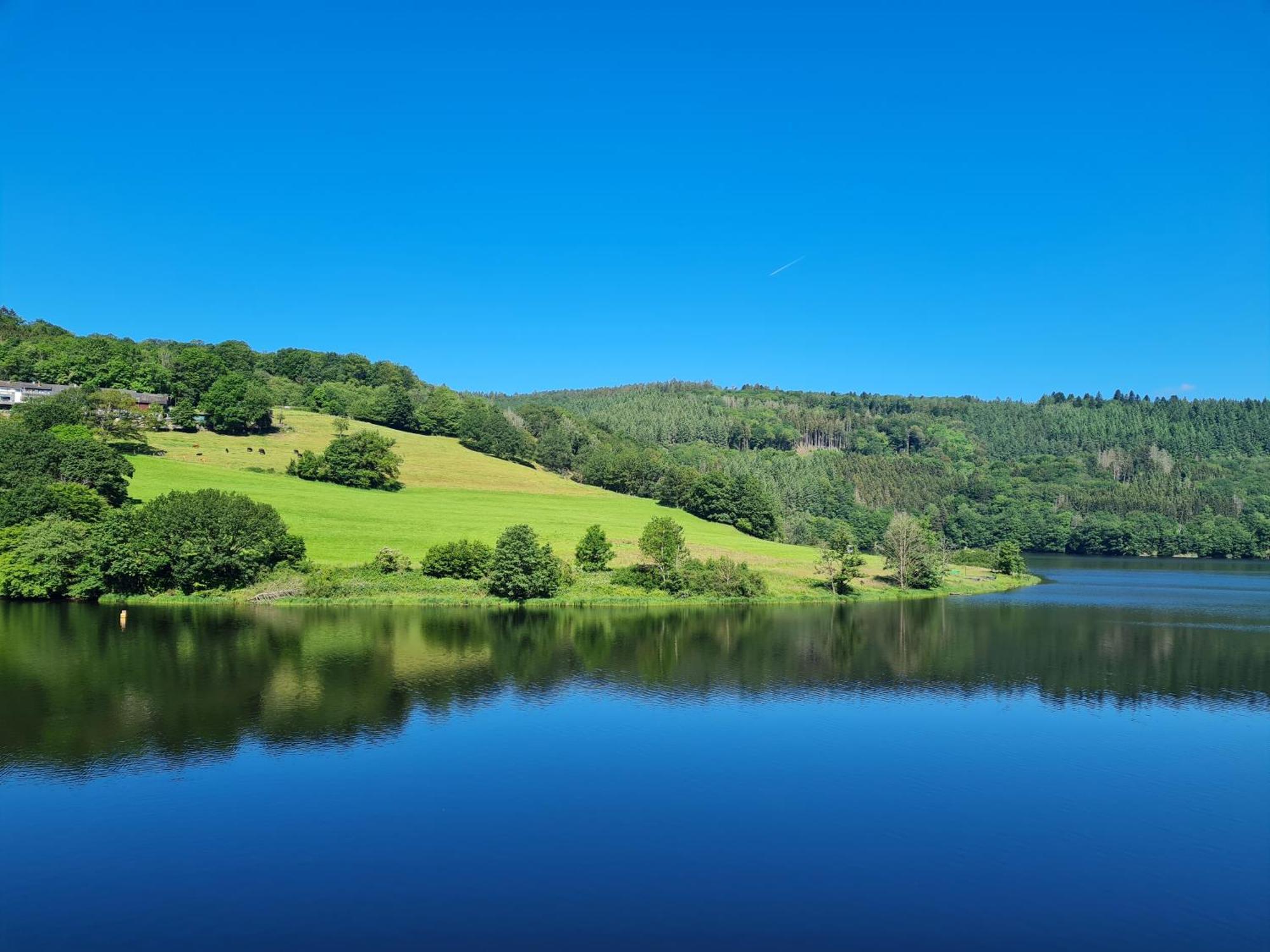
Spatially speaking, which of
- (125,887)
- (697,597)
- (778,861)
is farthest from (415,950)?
(697,597)

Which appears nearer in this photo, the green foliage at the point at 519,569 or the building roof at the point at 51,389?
the green foliage at the point at 519,569

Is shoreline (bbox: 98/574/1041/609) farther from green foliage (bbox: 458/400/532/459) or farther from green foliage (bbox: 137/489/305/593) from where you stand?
green foliage (bbox: 458/400/532/459)

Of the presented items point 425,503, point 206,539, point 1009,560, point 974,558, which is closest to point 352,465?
point 425,503

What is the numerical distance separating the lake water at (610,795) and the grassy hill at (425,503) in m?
30.2

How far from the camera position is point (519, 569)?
76688 millimetres

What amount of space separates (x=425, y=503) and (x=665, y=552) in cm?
3479

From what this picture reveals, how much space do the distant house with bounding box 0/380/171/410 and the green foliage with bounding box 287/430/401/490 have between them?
23847 mm

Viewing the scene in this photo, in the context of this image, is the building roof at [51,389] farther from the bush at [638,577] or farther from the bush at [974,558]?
the bush at [974,558]

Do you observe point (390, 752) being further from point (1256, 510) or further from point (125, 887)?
point (1256, 510)

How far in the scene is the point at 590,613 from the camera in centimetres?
7412

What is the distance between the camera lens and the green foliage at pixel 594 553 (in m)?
86.4

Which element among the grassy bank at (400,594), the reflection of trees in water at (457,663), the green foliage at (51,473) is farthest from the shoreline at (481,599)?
the green foliage at (51,473)

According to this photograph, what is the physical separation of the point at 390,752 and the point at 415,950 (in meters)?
15.0

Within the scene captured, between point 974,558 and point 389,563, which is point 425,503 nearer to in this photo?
point 389,563
